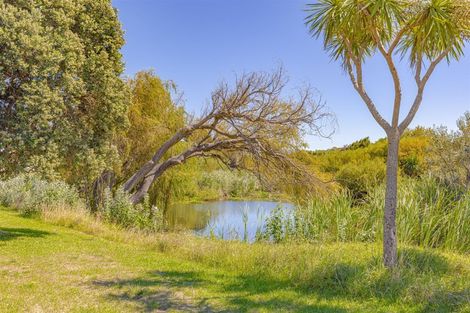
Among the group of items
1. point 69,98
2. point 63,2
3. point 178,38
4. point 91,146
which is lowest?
point 91,146

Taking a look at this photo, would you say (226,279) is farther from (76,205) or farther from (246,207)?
(76,205)

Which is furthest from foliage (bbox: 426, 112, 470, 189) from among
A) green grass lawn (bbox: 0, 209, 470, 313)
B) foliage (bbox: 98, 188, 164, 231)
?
foliage (bbox: 98, 188, 164, 231)

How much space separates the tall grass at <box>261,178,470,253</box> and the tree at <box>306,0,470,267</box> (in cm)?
287

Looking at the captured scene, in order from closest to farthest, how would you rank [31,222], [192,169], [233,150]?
1. [31,222]
2. [233,150]
3. [192,169]

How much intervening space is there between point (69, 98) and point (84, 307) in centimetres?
609

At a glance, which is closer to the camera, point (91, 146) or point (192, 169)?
point (91, 146)

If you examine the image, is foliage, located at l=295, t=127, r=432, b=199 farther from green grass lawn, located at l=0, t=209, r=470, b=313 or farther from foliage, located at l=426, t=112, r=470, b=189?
green grass lawn, located at l=0, t=209, r=470, b=313

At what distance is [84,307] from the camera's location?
5.25 m

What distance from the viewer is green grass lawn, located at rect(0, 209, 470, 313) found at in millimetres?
5348

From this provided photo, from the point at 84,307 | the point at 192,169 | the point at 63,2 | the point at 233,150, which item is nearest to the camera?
the point at 84,307

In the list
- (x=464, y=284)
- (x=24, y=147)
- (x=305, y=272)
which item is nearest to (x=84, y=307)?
(x=305, y=272)

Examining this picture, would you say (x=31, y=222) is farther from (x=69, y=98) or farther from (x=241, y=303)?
(x=241, y=303)

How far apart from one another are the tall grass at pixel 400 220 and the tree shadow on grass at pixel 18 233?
20.7ft

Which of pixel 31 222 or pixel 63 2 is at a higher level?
pixel 63 2
